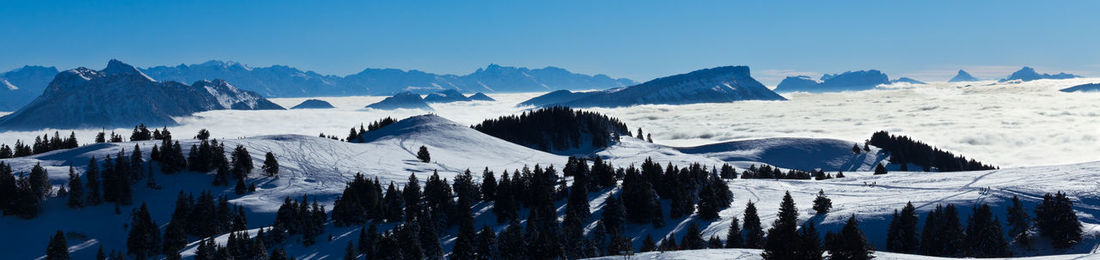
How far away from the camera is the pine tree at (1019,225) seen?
7225 centimetres

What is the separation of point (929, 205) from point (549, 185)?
59.3 meters

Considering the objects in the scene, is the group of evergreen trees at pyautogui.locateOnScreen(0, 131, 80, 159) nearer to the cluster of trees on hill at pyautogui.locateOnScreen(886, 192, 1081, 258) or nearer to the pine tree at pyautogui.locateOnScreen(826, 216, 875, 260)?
the pine tree at pyautogui.locateOnScreen(826, 216, 875, 260)

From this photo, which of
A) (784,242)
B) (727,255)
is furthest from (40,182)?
(784,242)

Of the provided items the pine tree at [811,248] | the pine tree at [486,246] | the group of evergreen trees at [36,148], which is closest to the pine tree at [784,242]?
the pine tree at [811,248]

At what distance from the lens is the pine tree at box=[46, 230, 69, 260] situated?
284ft

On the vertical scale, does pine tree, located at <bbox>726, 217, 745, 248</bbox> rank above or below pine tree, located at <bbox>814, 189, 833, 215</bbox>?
below

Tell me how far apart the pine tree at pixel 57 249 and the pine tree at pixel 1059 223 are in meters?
133

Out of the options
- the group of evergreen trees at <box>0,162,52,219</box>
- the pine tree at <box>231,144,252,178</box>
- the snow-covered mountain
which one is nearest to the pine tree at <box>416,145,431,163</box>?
the snow-covered mountain

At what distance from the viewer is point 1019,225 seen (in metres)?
73.5

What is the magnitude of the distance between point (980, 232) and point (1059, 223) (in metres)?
10.1

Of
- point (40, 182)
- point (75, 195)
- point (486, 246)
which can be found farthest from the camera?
point (75, 195)

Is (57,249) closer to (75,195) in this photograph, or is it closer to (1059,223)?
(75,195)

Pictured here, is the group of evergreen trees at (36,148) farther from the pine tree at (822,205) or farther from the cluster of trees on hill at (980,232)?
the cluster of trees on hill at (980,232)

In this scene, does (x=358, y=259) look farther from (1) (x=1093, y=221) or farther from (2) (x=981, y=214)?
(1) (x=1093, y=221)
